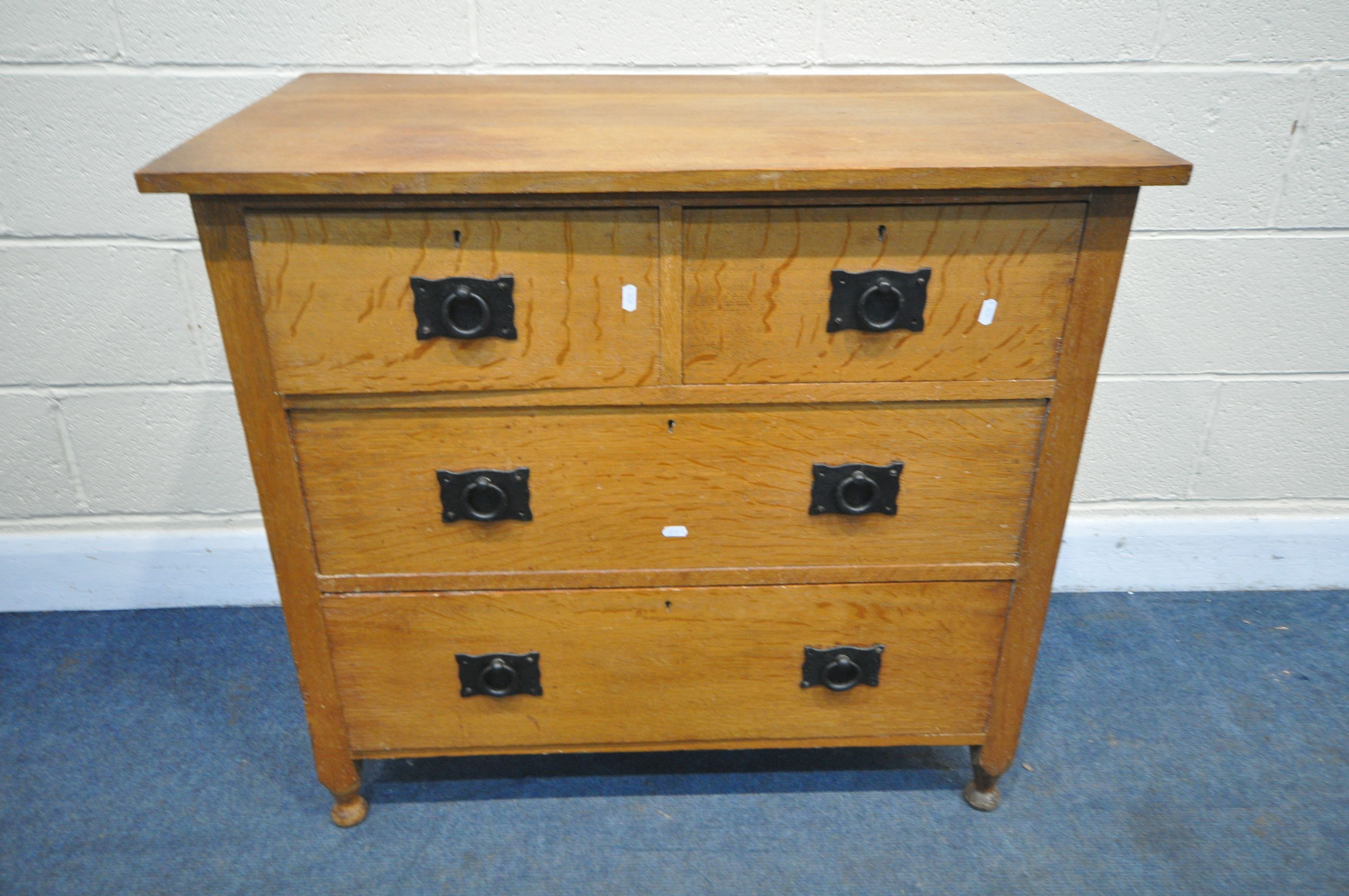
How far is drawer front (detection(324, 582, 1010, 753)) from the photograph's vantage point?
45.1 inches

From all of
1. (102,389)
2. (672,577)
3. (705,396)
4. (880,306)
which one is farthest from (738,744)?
(102,389)

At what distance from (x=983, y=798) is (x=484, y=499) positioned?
87 cm

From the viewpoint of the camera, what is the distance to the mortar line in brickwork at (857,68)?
1.40 meters

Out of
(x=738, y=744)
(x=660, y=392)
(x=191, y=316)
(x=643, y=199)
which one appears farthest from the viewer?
(x=191, y=316)

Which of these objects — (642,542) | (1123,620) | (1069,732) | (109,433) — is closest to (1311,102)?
(1123,620)

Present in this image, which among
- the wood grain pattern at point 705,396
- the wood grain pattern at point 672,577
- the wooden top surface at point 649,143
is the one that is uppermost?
the wooden top surface at point 649,143

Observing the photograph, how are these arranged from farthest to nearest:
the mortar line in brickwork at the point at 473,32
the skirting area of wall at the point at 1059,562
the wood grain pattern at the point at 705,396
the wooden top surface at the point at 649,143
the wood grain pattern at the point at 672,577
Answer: the skirting area of wall at the point at 1059,562, the mortar line in brickwork at the point at 473,32, the wood grain pattern at the point at 672,577, the wood grain pattern at the point at 705,396, the wooden top surface at the point at 649,143

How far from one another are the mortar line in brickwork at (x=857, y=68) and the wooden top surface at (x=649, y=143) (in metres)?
0.16

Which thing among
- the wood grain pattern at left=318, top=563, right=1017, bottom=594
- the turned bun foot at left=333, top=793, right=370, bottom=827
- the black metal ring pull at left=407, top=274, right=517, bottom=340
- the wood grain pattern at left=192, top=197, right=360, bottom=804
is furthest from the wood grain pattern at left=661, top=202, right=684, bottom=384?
the turned bun foot at left=333, top=793, right=370, bottom=827

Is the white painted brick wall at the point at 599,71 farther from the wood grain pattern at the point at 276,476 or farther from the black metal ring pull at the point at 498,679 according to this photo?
the black metal ring pull at the point at 498,679

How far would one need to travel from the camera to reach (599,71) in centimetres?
142

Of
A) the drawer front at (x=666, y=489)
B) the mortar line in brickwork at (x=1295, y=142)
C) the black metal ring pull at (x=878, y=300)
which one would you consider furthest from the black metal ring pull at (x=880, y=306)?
the mortar line in brickwork at (x=1295, y=142)

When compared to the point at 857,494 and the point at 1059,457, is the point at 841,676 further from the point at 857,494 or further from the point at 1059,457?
the point at 1059,457

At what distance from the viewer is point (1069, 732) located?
4.83 ft
